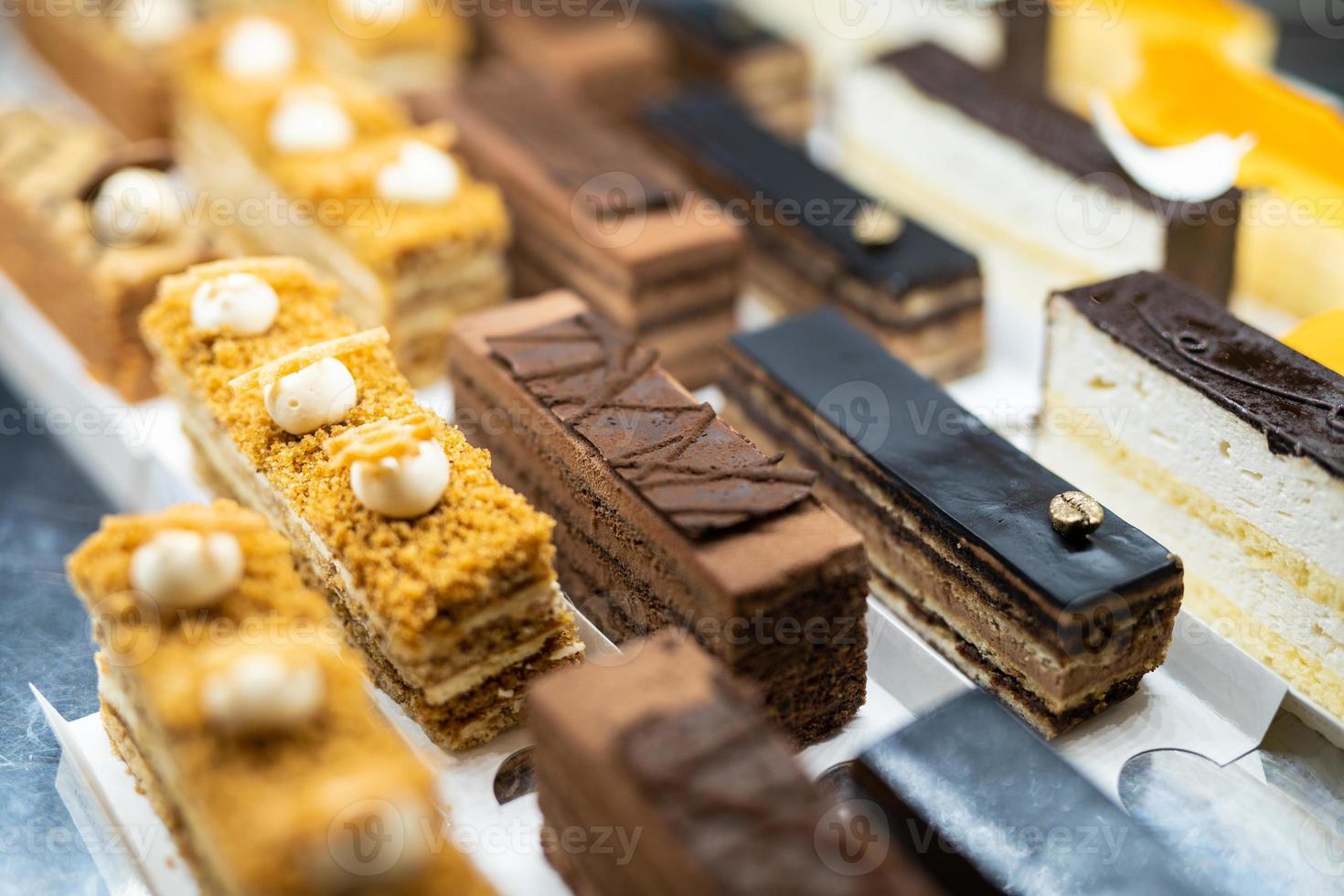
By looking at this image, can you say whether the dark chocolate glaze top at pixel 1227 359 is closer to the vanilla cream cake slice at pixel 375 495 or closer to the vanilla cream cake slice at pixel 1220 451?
the vanilla cream cake slice at pixel 1220 451

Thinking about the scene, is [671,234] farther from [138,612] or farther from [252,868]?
[252,868]

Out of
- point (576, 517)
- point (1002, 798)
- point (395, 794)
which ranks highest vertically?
point (395, 794)

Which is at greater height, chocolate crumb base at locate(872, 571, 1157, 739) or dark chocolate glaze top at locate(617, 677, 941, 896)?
dark chocolate glaze top at locate(617, 677, 941, 896)

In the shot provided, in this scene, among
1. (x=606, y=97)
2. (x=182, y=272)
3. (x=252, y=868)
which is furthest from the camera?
(x=606, y=97)

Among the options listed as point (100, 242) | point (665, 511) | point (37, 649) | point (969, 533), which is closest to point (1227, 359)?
point (969, 533)

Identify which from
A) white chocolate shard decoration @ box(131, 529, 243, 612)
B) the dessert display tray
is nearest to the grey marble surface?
the dessert display tray

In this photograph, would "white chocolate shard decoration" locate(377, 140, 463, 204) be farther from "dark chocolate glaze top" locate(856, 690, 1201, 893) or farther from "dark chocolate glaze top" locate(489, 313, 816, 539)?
"dark chocolate glaze top" locate(856, 690, 1201, 893)

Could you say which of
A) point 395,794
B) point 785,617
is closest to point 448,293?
point 785,617
